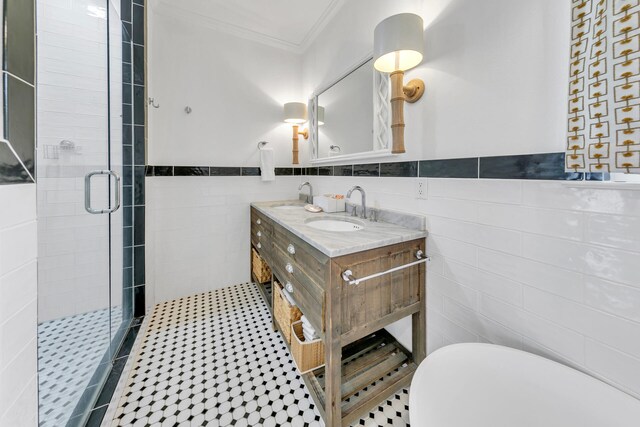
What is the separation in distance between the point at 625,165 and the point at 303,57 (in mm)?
2728

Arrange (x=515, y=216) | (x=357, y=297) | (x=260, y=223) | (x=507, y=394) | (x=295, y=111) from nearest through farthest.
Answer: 1. (x=507, y=394)
2. (x=515, y=216)
3. (x=357, y=297)
4. (x=260, y=223)
5. (x=295, y=111)

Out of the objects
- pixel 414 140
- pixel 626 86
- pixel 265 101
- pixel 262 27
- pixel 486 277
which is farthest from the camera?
pixel 265 101

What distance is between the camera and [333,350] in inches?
41.2

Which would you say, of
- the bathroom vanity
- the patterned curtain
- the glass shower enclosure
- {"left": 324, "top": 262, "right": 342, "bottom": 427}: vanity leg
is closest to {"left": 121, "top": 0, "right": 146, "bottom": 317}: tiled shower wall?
the glass shower enclosure

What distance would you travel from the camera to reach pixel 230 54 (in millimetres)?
2344

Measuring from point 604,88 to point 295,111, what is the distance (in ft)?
7.07

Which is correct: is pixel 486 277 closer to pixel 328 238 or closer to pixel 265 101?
pixel 328 238

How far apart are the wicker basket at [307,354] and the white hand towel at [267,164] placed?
1558 mm

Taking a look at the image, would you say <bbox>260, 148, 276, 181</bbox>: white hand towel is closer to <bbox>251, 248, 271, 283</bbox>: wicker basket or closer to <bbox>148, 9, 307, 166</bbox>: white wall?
<bbox>148, 9, 307, 166</bbox>: white wall

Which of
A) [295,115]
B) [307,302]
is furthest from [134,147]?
[307,302]

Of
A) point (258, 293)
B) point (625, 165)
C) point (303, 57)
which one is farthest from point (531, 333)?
point (303, 57)

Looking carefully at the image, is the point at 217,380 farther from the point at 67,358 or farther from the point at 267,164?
the point at 267,164

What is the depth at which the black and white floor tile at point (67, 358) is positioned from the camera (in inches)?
39.0

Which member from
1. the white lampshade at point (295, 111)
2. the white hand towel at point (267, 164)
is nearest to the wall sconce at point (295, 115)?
the white lampshade at point (295, 111)
